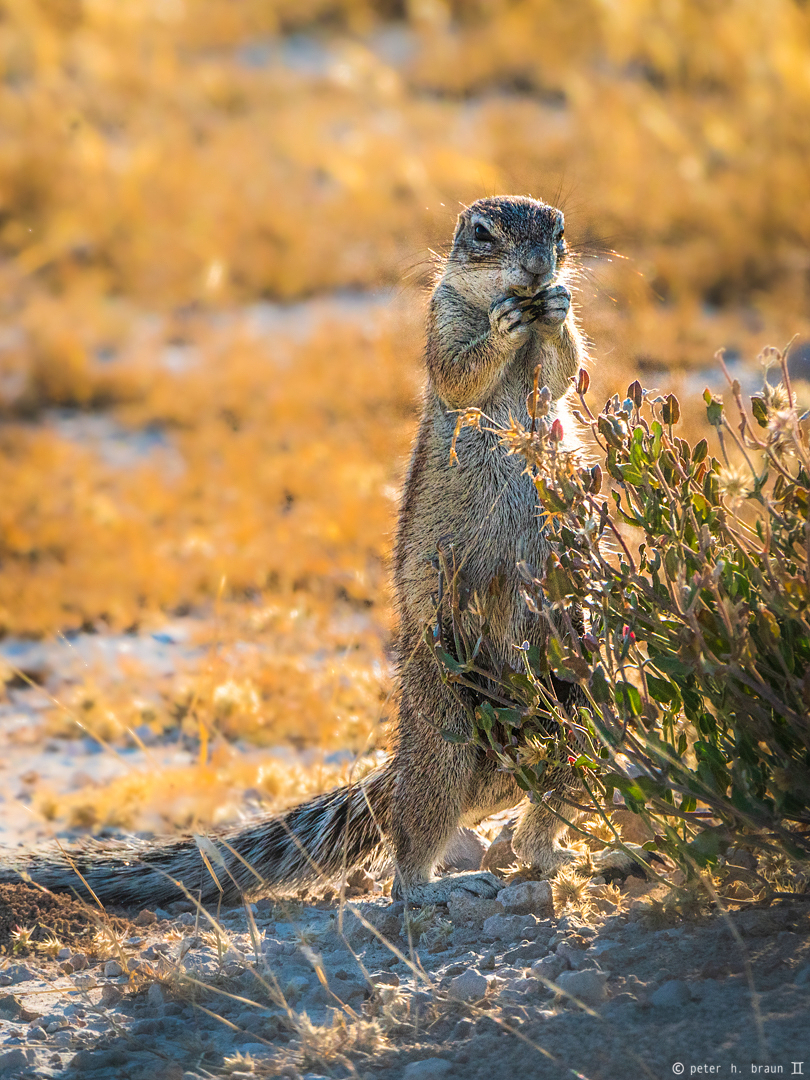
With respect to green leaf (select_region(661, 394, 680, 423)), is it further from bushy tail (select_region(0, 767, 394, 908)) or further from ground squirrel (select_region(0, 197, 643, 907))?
bushy tail (select_region(0, 767, 394, 908))

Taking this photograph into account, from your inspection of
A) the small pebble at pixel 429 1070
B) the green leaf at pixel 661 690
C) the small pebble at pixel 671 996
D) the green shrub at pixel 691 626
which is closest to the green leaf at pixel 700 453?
the green shrub at pixel 691 626

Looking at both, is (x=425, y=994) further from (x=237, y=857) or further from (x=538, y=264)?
(x=538, y=264)

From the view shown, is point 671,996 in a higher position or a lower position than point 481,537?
lower

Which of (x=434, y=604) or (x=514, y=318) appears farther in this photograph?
(x=514, y=318)

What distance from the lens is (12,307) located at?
36.9 feet

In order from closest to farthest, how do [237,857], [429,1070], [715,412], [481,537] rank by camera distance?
[429,1070]
[715,412]
[481,537]
[237,857]

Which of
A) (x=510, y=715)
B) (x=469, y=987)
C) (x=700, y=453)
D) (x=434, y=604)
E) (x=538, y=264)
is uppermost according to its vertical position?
(x=538, y=264)

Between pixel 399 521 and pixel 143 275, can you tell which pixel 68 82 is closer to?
pixel 143 275

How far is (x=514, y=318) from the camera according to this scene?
3434 mm

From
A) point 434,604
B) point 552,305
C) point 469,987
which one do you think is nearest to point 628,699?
point 469,987

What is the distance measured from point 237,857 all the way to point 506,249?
6.90ft

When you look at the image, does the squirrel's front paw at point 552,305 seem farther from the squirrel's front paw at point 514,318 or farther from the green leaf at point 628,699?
the green leaf at point 628,699

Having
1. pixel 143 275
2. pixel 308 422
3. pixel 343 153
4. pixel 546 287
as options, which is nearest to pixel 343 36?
pixel 343 153

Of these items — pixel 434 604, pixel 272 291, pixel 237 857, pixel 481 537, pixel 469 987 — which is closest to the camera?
pixel 469 987
